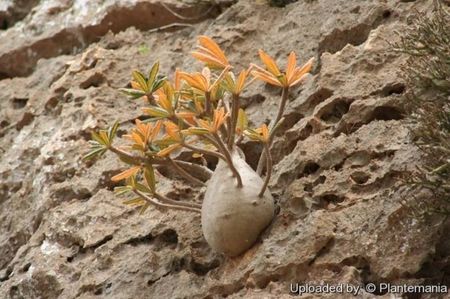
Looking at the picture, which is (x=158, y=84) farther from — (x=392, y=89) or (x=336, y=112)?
(x=392, y=89)

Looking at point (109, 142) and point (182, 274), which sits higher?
point (109, 142)

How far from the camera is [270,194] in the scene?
355 centimetres

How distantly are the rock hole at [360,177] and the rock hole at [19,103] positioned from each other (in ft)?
8.73

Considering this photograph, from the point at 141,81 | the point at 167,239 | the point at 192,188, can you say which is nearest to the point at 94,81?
the point at 192,188

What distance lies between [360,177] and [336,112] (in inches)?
18.5

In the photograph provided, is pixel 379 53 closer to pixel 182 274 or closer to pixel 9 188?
pixel 182 274

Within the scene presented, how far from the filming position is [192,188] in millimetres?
4164

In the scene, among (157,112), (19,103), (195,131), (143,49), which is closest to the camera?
(195,131)

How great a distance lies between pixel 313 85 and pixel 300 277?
1.11 m

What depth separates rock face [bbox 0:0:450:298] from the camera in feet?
10.6

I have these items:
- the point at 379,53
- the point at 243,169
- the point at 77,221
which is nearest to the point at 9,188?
the point at 77,221

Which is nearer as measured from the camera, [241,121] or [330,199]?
[330,199]

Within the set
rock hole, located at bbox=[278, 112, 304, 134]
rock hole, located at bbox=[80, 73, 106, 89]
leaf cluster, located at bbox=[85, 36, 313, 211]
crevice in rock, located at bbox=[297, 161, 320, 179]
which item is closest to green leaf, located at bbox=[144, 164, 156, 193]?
leaf cluster, located at bbox=[85, 36, 313, 211]

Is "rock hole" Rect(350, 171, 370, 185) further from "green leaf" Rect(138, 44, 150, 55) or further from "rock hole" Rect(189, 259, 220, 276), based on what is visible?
"green leaf" Rect(138, 44, 150, 55)
